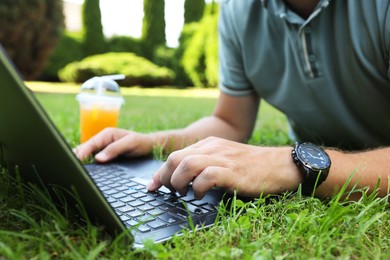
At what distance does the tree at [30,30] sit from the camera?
9.20m

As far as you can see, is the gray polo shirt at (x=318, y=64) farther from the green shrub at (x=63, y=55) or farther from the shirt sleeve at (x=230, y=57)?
the green shrub at (x=63, y=55)

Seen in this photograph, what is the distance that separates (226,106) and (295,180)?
0.98 meters

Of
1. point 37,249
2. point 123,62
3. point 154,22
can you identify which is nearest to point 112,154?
point 37,249

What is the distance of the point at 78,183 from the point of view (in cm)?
63

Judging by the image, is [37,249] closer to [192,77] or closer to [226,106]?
[226,106]

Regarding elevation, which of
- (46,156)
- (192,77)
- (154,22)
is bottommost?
(192,77)

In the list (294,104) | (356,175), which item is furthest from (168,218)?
(294,104)

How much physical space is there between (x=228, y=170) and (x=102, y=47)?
14.9 m

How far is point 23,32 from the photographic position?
9.66 metres

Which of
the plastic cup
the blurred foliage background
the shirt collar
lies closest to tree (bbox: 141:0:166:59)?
the blurred foliage background

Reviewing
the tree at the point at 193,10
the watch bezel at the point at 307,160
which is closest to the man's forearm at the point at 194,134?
the watch bezel at the point at 307,160

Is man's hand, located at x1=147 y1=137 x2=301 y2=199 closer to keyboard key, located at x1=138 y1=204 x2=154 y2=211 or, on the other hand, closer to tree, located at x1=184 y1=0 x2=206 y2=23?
keyboard key, located at x1=138 y1=204 x2=154 y2=211

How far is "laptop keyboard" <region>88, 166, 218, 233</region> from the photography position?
77cm

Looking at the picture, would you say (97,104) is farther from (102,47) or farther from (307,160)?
(102,47)
